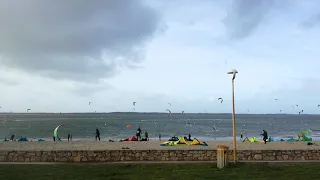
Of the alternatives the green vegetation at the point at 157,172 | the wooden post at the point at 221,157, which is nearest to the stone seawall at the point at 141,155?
the green vegetation at the point at 157,172

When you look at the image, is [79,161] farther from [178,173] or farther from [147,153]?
[178,173]

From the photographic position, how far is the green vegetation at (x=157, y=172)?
13.9 m

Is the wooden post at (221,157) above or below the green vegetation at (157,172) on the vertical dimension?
above

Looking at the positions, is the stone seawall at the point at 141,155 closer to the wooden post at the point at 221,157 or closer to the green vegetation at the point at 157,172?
the green vegetation at the point at 157,172

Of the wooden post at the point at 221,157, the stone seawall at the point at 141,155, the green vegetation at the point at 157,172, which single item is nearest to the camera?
the green vegetation at the point at 157,172

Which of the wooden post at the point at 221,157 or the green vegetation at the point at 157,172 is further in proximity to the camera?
A: the wooden post at the point at 221,157

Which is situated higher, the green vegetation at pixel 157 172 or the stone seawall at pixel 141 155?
the stone seawall at pixel 141 155

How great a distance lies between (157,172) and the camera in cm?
1520

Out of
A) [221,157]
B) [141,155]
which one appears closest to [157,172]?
[221,157]

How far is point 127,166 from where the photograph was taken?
16.9 m

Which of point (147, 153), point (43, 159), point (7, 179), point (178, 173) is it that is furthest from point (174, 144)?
point (7, 179)

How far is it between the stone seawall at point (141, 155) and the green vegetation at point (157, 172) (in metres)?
2.04

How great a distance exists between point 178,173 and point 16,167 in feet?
25.0

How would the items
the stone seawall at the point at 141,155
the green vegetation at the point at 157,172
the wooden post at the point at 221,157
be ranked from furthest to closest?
the stone seawall at the point at 141,155 → the wooden post at the point at 221,157 → the green vegetation at the point at 157,172
